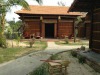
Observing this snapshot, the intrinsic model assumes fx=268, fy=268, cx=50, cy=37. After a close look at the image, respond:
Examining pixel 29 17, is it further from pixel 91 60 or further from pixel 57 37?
pixel 91 60

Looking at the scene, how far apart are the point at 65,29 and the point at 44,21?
2.94 m

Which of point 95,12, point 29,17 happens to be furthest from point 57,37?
point 95,12

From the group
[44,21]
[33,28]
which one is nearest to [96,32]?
[44,21]

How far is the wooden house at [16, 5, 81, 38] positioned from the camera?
31922mm

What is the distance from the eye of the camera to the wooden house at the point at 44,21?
31.9m

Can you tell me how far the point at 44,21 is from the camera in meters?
32.4

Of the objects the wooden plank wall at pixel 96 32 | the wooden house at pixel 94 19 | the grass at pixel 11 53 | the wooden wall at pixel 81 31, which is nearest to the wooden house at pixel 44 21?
the wooden wall at pixel 81 31

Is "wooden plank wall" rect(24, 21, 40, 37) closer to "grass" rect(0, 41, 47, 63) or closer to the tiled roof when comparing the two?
the tiled roof

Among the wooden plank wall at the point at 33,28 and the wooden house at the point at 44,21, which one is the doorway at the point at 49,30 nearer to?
the wooden house at the point at 44,21

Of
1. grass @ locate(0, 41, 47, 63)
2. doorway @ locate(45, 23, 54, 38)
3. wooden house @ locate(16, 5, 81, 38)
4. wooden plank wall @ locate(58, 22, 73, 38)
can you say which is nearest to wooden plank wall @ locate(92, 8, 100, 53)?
grass @ locate(0, 41, 47, 63)

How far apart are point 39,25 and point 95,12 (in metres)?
Answer: 17.5

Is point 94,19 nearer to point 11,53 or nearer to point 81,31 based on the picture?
point 11,53

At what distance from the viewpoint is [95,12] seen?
15570 mm

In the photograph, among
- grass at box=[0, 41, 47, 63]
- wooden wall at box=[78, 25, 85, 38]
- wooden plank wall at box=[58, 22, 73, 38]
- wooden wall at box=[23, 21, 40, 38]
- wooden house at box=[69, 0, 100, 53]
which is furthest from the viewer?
wooden wall at box=[78, 25, 85, 38]
